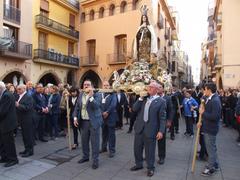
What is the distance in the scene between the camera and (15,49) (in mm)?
22094

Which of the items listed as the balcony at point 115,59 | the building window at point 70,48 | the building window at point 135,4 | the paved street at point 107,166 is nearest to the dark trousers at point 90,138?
the paved street at point 107,166

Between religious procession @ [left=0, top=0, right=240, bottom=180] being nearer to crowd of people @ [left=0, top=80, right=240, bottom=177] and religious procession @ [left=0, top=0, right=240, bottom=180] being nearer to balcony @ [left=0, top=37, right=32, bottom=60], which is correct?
crowd of people @ [left=0, top=80, right=240, bottom=177]

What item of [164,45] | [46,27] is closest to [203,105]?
[46,27]

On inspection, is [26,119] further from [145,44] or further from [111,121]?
[145,44]

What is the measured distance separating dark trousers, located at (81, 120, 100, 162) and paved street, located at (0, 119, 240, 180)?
29 centimetres

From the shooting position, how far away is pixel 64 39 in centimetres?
2881

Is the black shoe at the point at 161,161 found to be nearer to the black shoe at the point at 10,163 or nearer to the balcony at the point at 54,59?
the black shoe at the point at 10,163

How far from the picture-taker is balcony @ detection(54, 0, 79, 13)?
27.9 metres

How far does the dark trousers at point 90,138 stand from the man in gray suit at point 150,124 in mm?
919

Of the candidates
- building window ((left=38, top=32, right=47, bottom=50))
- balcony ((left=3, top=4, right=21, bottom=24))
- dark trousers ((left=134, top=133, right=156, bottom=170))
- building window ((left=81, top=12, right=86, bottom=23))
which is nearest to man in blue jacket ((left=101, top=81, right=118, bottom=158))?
dark trousers ((left=134, top=133, right=156, bottom=170))

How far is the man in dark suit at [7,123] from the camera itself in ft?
21.5

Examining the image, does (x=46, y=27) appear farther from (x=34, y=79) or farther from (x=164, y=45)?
(x=164, y=45)

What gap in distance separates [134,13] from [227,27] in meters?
8.00

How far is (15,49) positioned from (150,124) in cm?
1820
